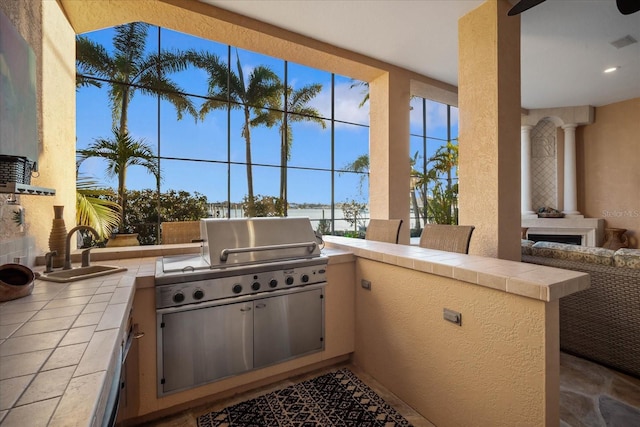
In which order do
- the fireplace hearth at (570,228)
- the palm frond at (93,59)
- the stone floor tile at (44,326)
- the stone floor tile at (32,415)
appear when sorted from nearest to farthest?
1. the stone floor tile at (32,415)
2. the stone floor tile at (44,326)
3. the palm frond at (93,59)
4. the fireplace hearth at (570,228)

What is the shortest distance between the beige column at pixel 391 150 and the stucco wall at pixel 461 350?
2415mm

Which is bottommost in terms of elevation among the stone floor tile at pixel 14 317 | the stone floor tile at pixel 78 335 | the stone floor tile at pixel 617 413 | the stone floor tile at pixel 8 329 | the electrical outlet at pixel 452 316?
the stone floor tile at pixel 617 413

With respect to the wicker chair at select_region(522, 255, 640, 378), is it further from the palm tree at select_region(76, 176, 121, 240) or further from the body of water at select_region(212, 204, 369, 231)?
the body of water at select_region(212, 204, 369, 231)

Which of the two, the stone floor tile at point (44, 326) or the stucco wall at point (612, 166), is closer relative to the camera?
the stone floor tile at point (44, 326)

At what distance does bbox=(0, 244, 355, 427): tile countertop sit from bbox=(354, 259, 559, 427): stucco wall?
1.46 metres

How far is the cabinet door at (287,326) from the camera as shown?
1.97 meters

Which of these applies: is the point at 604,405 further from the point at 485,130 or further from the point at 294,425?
the point at 485,130

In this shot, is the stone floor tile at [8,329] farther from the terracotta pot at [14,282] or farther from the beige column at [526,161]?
the beige column at [526,161]

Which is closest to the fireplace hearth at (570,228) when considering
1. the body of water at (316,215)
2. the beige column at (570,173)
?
the beige column at (570,173)

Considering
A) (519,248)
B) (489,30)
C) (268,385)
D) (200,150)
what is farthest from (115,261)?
(200,150)

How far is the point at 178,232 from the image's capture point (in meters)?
2.69

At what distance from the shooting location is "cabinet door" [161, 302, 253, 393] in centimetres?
171

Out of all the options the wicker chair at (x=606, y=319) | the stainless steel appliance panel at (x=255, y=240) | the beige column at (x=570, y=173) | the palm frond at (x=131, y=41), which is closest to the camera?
the stainless steel appliance panel at (x=255, y=240)

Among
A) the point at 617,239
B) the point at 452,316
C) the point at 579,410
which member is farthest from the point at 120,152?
the point at 617,239
